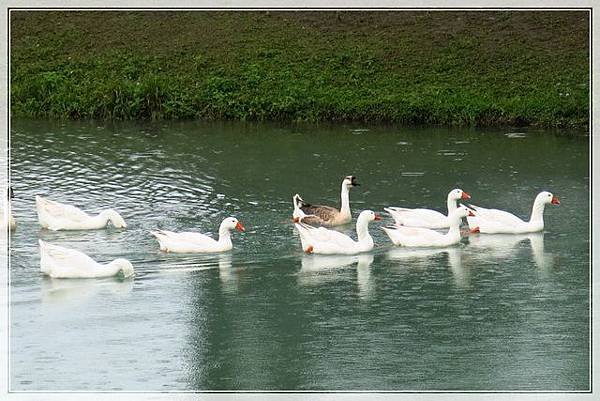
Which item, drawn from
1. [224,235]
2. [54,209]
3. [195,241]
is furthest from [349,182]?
[54,209]

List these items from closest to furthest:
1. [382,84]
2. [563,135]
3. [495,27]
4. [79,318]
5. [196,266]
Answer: [79,318] → [196,266] → [563,135] → [382,84] → [495,27]

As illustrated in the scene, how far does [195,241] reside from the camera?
14.1 metres

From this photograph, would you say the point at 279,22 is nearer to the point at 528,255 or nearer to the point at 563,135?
the point at 563,135

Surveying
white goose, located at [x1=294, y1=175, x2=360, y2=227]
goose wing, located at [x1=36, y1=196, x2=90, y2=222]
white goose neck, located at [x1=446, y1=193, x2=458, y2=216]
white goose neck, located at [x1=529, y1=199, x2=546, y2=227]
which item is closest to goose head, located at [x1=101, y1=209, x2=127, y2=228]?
goose wing, located at [x1=36, y1=196, x2=90, y2=222]

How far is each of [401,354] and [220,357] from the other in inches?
59.0

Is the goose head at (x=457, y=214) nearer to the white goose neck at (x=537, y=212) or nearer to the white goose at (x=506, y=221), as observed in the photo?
the white goose at (x=506, y=221)

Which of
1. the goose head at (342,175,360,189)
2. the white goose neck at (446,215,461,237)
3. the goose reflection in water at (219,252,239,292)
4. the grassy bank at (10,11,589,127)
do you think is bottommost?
the goose reflection in water at (219,252,239,292)

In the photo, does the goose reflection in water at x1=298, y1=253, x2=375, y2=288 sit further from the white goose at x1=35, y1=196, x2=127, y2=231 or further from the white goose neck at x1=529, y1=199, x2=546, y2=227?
the white goose at x1=35, y1=196, x2=127, y2=231

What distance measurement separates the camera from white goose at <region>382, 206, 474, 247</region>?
47.8 ft

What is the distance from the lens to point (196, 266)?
13719 mm

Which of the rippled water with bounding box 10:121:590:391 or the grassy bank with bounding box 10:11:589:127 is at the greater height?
the grassy bank with bounding box 10:11:589:127

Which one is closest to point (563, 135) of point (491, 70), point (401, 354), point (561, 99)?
point (561, 99)

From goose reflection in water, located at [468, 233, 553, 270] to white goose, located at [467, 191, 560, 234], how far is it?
67 millimetres

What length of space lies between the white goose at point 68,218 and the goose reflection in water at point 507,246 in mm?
4000
